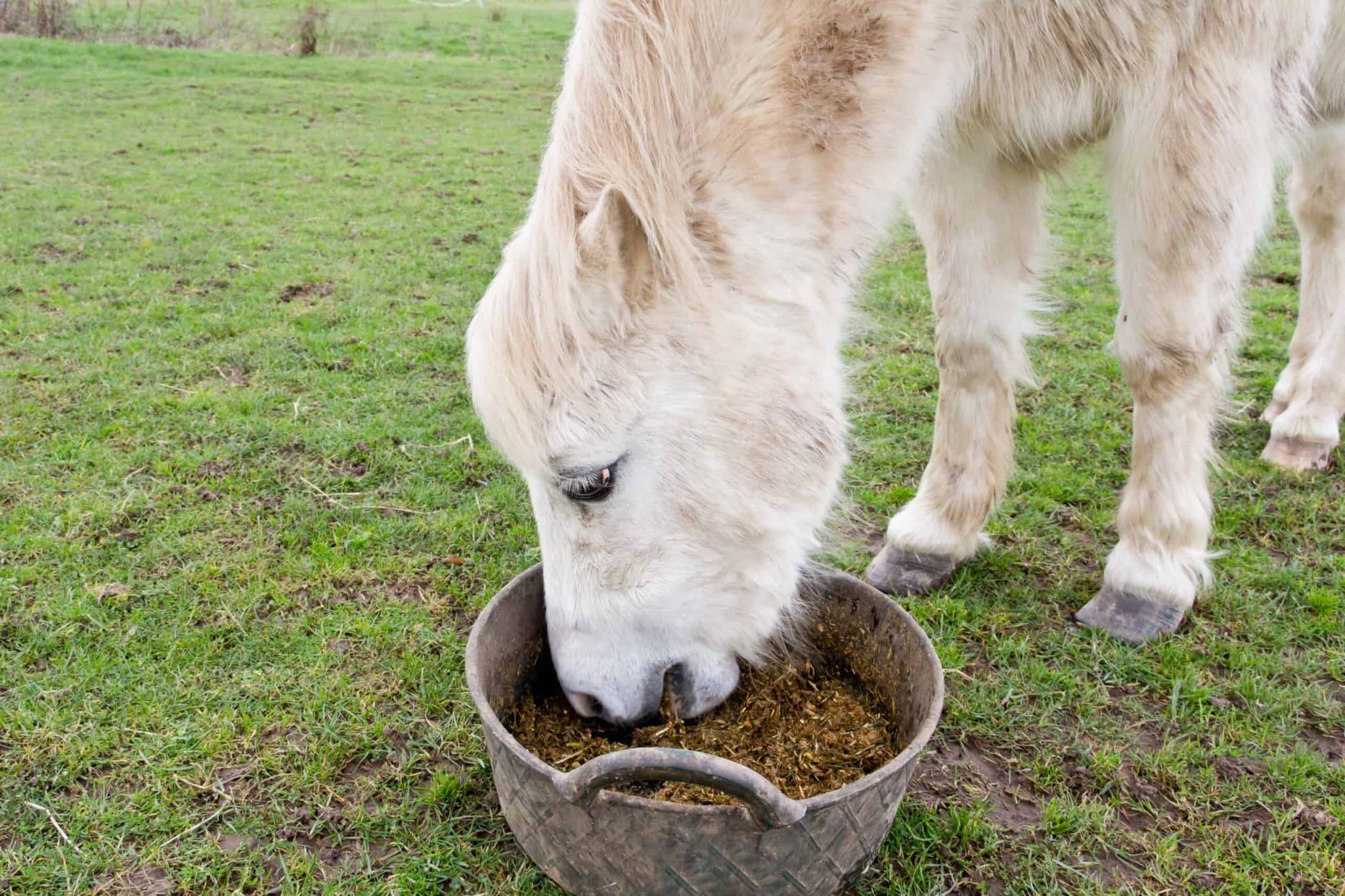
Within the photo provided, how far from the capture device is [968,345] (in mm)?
2887

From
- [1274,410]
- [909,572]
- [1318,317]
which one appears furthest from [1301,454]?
[909,572]

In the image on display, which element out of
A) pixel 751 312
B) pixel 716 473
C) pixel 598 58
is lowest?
pixel 716 473

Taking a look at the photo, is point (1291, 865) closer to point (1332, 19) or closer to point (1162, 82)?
point (1162, 82)

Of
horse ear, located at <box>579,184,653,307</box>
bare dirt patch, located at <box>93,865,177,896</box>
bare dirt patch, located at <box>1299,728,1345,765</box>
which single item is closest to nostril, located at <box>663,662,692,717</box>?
horse ear, located at <box>579,184,653,307</box>

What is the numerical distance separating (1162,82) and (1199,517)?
1252 mm

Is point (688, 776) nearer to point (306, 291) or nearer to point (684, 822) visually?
point (684, 822)

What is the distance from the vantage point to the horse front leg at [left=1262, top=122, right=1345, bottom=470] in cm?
359

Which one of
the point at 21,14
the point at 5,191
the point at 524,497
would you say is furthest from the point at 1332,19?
the point at 21,14

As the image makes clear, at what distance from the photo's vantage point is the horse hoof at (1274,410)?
13.0ft

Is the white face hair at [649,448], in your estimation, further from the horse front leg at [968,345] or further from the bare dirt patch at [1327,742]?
the bare dirt patch at [1327,742]

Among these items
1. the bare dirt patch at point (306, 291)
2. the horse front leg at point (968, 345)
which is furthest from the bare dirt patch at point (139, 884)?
the bare dirt patch at point (306, 291)

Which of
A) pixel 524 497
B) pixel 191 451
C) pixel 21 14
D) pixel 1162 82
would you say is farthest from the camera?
pixel 21 14

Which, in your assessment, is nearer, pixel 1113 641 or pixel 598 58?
pixel 598 58

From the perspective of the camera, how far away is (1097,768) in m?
2.21
